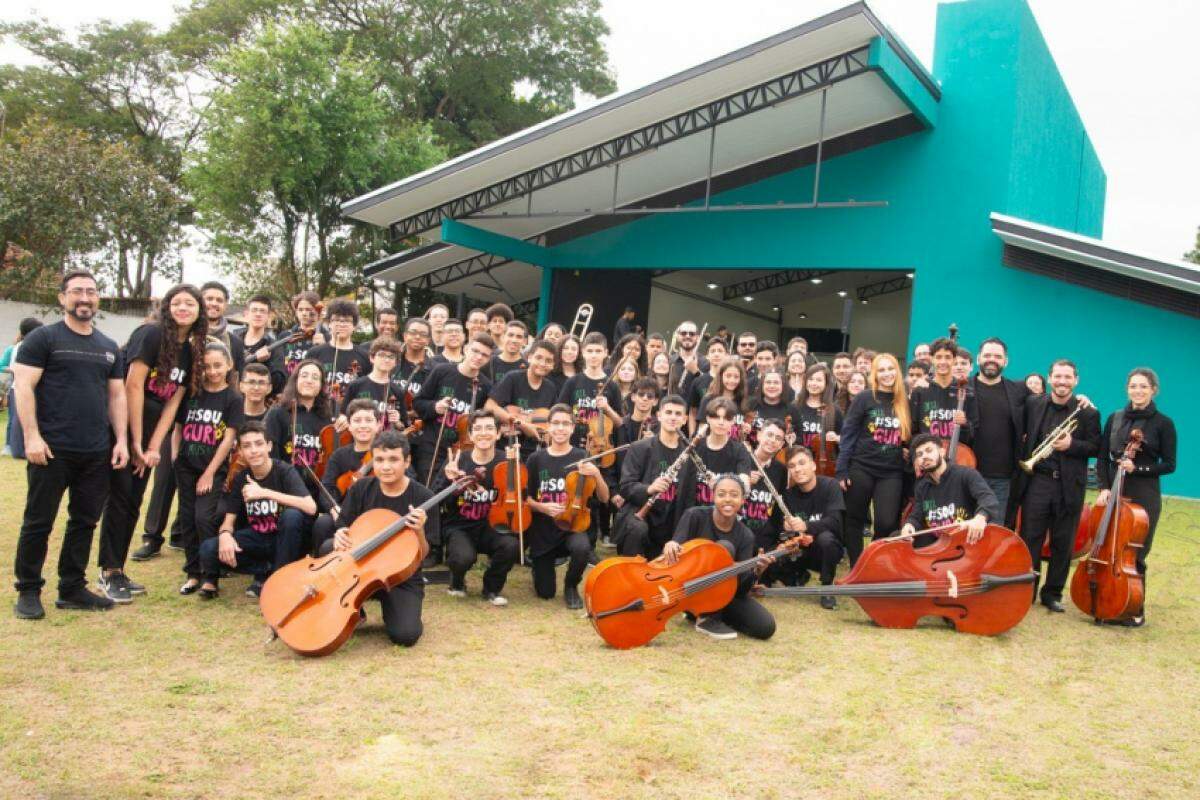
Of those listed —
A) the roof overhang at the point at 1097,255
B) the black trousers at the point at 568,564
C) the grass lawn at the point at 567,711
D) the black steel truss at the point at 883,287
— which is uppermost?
the black steel truss at the point at 883,287

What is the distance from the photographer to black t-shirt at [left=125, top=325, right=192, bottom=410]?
462 cm

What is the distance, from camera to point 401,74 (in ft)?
78.6

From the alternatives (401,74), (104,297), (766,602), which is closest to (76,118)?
(104,297)

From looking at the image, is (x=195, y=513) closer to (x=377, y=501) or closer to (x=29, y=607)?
(x=29, y=607)

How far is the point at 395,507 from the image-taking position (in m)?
4.54

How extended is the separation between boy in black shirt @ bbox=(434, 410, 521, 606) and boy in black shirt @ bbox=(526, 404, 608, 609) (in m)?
0.19

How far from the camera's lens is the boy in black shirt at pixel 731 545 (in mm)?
4621

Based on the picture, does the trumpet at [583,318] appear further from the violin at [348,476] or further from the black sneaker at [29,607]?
the black sneaker at [29,607]

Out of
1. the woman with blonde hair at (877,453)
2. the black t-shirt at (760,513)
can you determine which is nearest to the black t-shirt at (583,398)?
the black t-shirt at (760,513)

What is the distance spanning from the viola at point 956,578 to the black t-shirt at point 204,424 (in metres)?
3.22

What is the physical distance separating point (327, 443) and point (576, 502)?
1.65 metres

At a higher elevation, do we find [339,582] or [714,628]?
[339,582]

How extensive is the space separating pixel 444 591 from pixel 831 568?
2.45 m

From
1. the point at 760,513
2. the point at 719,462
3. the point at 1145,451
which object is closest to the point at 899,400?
the point at 760,513
